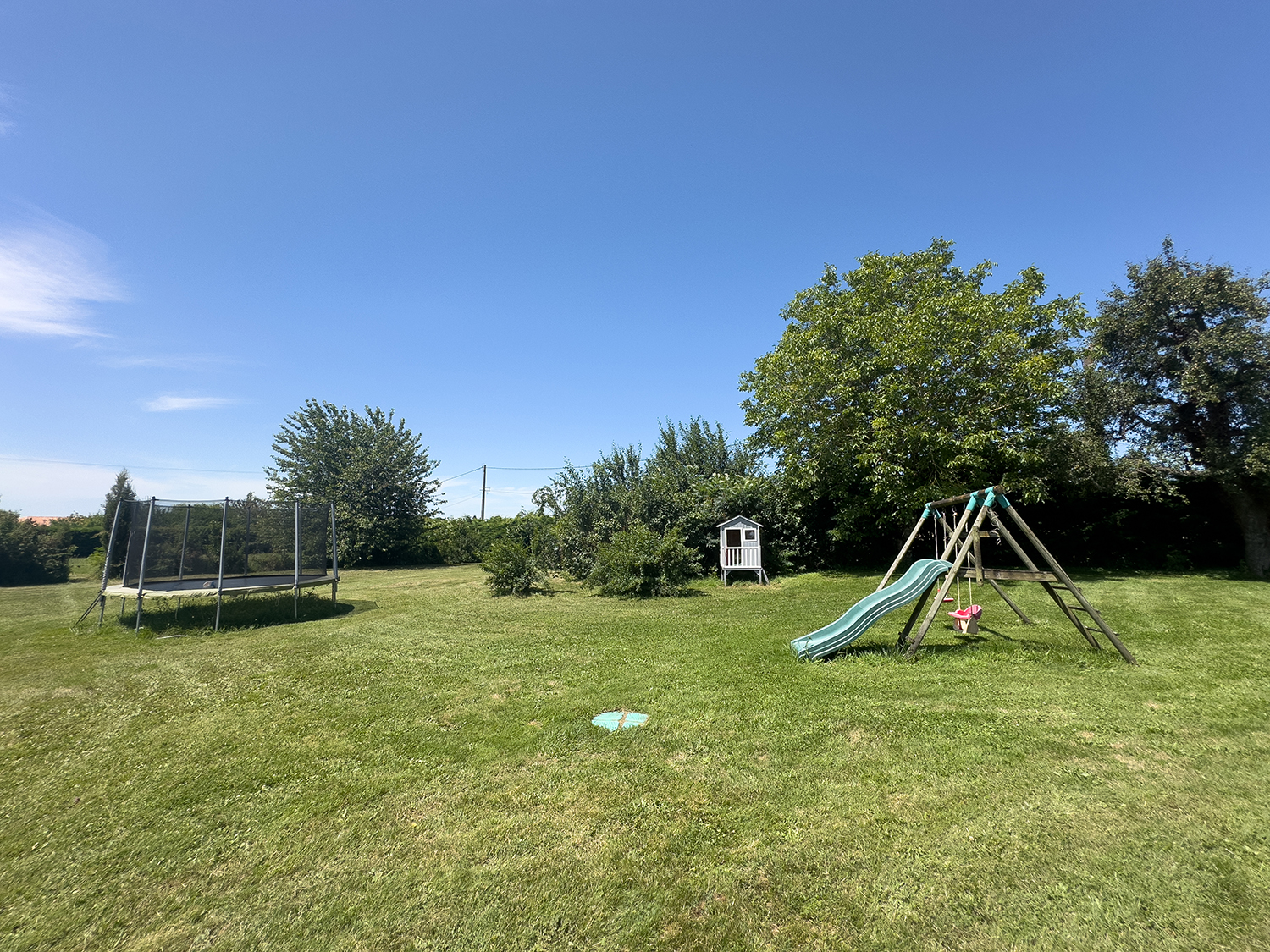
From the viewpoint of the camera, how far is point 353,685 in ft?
20.1

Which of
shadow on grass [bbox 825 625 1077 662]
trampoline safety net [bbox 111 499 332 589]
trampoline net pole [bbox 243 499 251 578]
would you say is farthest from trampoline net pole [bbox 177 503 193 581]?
shadow on grass [bbox 825 625 1077 662]

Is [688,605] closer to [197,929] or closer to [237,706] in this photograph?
[237,706]

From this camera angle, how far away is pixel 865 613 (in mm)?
6801

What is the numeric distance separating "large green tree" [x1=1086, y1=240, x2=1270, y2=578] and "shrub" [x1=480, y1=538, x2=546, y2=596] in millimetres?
15954

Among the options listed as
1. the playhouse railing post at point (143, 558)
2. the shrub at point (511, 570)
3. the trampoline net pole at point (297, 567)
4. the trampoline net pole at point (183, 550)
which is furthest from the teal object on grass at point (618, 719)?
the trampoline net pole at point (183, 550)

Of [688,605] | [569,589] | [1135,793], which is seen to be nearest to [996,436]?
[688,605]

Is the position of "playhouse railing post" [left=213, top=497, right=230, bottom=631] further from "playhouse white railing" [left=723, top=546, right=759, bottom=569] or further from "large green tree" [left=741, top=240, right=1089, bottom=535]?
"large green tree" [left=741, top=240, right=1089, bottom=535]

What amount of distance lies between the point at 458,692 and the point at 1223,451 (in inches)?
711

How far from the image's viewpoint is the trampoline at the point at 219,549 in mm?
10477

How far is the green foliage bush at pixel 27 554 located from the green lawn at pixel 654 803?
20.7 m

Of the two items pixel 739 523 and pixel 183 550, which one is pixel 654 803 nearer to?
pixel 183 550

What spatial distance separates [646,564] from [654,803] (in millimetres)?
9998

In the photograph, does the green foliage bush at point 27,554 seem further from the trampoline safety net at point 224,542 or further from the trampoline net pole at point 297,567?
the trampoline net pole at point 297,567

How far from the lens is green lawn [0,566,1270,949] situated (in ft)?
8.08
